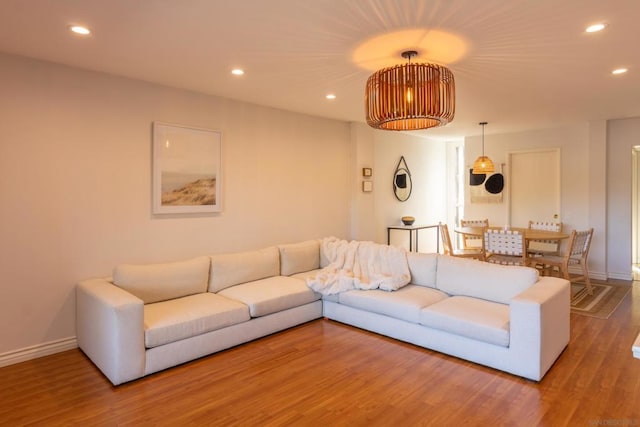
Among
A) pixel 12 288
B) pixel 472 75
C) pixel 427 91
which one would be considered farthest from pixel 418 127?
pixel 12 288

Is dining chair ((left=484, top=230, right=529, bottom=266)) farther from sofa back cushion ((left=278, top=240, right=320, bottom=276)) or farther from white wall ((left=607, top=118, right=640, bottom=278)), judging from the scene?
sofa back cushion ((left=278, top=240, right=320, bottom=276))

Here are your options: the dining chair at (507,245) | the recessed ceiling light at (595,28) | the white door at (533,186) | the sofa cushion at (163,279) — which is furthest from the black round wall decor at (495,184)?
the sofa cushion at (163,279)

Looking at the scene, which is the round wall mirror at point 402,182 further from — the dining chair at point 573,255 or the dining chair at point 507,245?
the dining chair at point 573,255

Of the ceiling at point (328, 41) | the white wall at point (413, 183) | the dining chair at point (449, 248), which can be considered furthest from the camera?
the white wall at point (413, 183)

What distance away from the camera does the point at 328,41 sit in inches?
112

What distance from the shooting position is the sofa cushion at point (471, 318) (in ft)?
9.61

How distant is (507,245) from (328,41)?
351 centimetres

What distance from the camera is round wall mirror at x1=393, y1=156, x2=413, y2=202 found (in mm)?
7035

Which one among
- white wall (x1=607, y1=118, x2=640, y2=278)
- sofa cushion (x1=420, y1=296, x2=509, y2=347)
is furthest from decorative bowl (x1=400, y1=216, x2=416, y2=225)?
sofa cushion (x1=420, y1=296, x2=509, y2=347)

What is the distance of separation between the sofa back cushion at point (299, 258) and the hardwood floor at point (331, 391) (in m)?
1.22

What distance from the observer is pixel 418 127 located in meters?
3.24

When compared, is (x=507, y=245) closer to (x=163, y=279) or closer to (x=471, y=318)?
(x=471, y=318)

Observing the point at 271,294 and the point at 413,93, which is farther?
the point at 271,294

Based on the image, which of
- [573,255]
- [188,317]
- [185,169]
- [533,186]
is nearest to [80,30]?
[185,169]
